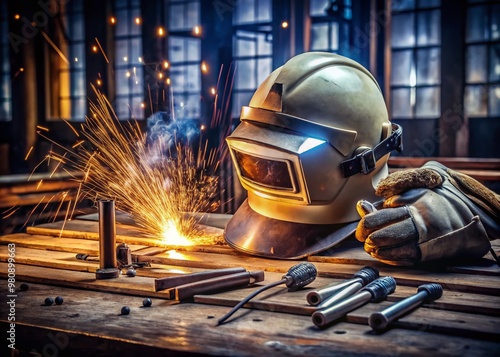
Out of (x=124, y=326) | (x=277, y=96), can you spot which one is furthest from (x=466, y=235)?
(x=124, y=326)

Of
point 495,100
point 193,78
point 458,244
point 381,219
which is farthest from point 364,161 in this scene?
point 193,78

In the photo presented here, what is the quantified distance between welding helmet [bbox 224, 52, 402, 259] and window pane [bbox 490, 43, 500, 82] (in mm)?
4028

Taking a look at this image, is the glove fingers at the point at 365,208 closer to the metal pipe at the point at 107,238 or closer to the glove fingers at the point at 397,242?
the glove fingers at the point at 397,242

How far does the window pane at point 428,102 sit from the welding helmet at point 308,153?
4151mm

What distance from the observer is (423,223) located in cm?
262

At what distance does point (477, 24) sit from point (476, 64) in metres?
0.40

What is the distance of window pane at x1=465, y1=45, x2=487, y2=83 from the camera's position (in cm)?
680

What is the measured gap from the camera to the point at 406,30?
23.6 feet

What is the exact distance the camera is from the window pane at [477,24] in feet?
22.2

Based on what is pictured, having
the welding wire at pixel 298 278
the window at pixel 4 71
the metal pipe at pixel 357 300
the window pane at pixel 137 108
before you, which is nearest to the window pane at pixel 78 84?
the window pane at pixel 137 108

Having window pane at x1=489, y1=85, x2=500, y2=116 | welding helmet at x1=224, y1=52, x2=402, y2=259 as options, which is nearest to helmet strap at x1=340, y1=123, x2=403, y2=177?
welding helmet at x1=224, y1=52, x2=402, y2=259

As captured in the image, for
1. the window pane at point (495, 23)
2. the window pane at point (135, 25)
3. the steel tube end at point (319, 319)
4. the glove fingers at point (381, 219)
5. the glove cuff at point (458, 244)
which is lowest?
the steel tube end at point (319, 319)

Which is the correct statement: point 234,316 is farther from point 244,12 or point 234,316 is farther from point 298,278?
point 244,12

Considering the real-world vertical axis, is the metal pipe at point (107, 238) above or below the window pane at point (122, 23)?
below
